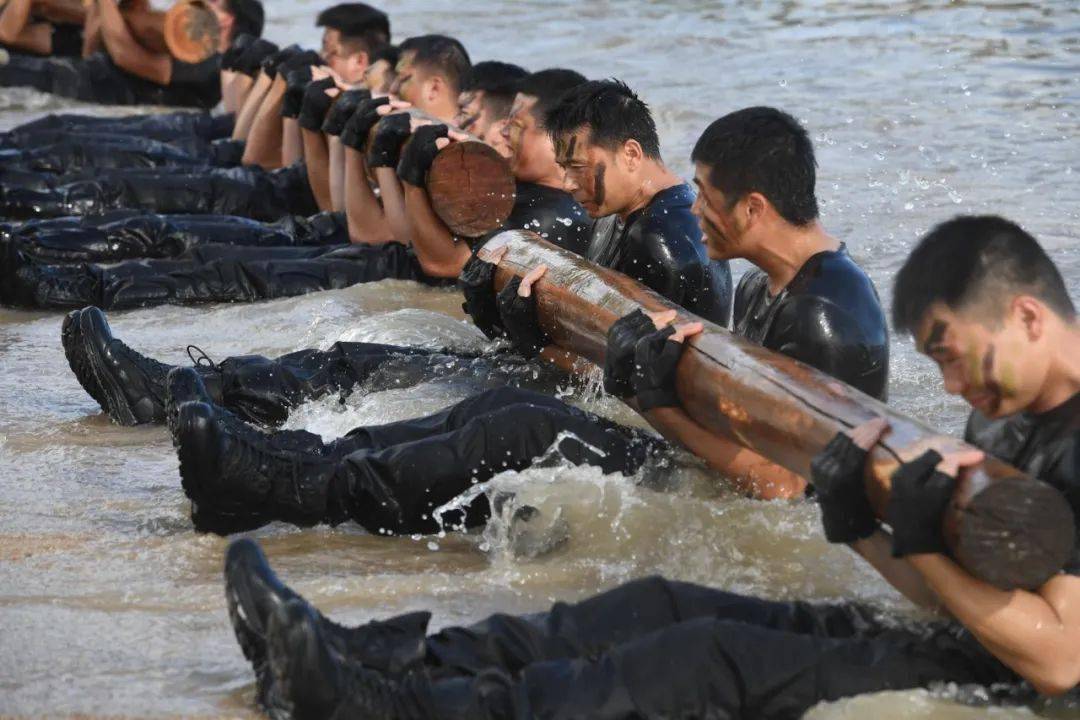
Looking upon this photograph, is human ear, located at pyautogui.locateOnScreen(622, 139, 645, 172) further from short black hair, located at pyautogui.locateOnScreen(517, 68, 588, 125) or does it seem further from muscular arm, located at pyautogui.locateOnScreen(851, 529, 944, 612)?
muscular arm, located at pyautogui.locateOnScreen(851, 529, 944, 612)

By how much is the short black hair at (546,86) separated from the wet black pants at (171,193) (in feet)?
10.1

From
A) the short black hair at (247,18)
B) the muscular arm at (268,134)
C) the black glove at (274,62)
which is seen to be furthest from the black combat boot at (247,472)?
the short black hair at (247,18)

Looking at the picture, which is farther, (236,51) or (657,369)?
(236,51)

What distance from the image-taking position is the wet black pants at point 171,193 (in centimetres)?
915

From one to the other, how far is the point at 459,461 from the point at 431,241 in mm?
2809

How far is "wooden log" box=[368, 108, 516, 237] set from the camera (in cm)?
639

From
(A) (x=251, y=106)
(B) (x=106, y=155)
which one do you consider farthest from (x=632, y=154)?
(B) (x=106, y=155)

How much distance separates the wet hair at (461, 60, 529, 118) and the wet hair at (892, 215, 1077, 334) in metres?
3.84

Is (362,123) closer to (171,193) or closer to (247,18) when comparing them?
(171,193)

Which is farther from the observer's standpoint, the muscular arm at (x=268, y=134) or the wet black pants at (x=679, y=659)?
the muscular arm at (x=268, y=134)

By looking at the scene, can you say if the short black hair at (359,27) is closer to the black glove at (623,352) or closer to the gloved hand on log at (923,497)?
the black glove at (623,352)

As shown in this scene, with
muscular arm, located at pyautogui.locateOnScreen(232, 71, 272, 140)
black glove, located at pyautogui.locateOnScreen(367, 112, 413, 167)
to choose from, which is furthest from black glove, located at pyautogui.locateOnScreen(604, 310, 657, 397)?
muscular arm, located at pyautogui.locateOnScreen(232, 71, 272, 140)

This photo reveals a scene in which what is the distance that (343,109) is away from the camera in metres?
7.66

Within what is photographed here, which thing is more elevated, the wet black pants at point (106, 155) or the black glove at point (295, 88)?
the black glove at point (295, 88)
